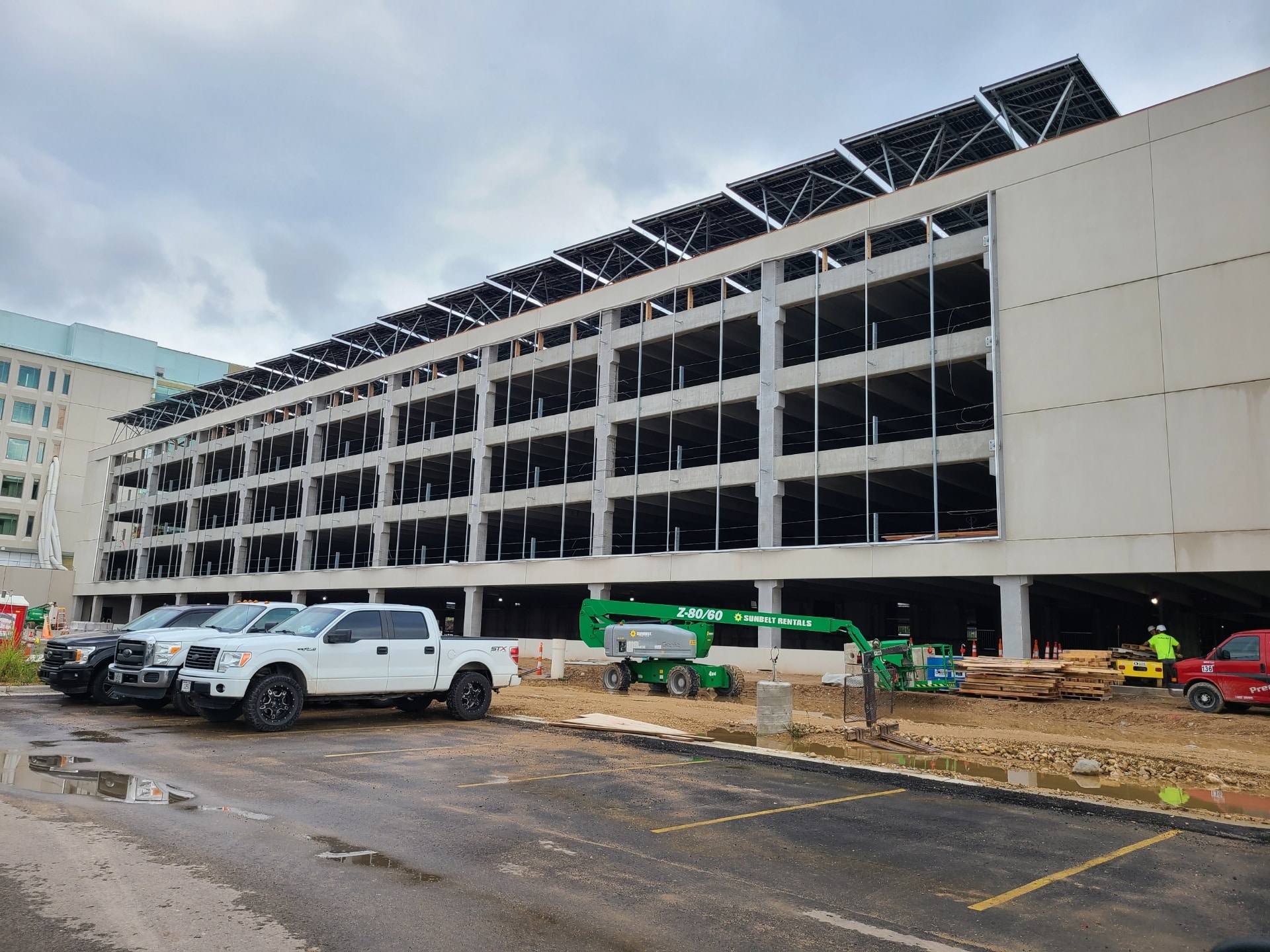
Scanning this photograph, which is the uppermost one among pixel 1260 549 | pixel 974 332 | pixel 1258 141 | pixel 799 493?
pixel 1258 141

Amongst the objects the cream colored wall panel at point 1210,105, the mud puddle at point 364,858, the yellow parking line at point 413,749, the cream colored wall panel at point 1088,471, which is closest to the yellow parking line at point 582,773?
the yellow parking line at point 413,749

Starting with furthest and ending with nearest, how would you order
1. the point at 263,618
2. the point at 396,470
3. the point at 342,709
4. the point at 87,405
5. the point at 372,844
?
the point at 87,405, the point at 396,470, the point at 342,709, the point at 263,618, the point at 372,844

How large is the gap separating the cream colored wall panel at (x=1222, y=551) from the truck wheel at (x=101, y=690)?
25552 millimetres

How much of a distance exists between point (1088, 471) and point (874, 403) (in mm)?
11179

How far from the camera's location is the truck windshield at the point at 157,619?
1783 cm

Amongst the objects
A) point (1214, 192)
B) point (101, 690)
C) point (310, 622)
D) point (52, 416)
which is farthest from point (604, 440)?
point (52, 416)

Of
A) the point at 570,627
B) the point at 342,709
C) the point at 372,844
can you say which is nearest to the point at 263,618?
the point at 342,709

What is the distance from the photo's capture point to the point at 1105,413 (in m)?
25.4

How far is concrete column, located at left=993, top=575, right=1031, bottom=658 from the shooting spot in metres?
26.2

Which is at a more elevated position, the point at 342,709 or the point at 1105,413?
the point at 1105,413

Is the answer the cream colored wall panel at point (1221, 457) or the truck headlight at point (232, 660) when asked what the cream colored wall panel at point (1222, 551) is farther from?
the truck headlight at point (232, 660)

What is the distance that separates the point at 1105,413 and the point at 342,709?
21774 millimetres

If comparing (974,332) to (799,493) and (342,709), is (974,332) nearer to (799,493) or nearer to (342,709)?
(799,493)

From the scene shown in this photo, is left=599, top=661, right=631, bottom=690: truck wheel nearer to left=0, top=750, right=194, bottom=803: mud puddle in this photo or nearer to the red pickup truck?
the red pickup truck
